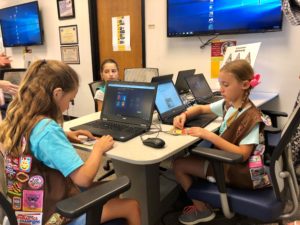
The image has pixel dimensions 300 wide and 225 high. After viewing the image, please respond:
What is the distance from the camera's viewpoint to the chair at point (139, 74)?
9.77 ft

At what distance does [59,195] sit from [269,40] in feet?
7.80

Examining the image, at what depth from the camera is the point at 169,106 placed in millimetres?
1778

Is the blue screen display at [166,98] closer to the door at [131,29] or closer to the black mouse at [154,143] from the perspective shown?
the black mouse at [154,143]

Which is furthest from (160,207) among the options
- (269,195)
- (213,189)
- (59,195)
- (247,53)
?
(247,53)

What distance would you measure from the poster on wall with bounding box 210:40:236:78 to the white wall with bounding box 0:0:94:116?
192 cm

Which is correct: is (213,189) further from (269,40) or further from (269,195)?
(269,40)

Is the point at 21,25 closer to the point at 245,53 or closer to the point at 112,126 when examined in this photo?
the point at 245,53

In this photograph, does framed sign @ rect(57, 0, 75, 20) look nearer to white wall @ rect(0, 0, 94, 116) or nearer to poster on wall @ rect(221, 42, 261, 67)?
white wall @ rect(0, 0, 94, 116)

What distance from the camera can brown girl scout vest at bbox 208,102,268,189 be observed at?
129 centimetres

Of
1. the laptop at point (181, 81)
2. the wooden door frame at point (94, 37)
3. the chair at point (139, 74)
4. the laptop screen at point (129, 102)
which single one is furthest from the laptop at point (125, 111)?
the wooden door frame at point (94, 37)

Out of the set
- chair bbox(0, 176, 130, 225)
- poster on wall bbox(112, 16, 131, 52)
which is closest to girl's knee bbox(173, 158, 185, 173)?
chair bbox(0, 176, 130, 225)

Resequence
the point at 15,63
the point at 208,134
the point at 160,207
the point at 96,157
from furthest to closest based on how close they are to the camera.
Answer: the point at 15,63 < the point at 160,207 < the point at 208,134 < the point at 96,157

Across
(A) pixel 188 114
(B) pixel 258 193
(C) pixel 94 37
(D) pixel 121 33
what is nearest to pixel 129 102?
(A) pixel 188 114

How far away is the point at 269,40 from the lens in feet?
8.66
